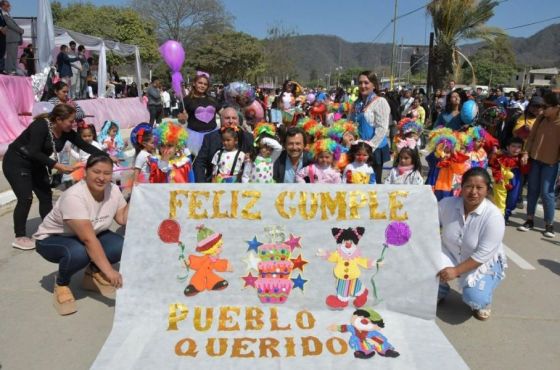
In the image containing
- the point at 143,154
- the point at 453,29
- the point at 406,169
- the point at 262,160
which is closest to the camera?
the point at 262,160

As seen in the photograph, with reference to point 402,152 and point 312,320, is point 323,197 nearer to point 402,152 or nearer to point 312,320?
point 312,320

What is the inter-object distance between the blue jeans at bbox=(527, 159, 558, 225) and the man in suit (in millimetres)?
11568

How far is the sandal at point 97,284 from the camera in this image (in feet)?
12.3

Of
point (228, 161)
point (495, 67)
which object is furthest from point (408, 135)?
point (495, 67)

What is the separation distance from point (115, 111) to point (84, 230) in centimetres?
1251

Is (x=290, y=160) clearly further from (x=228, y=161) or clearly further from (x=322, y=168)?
(x=228, y=161)

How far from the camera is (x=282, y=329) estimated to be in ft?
9.70

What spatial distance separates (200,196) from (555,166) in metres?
4.43

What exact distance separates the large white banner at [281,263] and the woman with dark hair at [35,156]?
1.71m

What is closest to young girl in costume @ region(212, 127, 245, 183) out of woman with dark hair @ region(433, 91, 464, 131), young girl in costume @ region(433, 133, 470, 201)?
young girl in costume @ region(433, 133, 470, 201)

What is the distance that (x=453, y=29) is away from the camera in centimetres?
1698

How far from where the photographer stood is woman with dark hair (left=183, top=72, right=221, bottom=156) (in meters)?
5.20

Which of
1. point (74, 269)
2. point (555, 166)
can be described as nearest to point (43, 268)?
point (74, 269)

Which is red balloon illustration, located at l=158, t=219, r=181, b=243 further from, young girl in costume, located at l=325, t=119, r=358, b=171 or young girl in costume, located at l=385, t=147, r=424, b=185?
young girl in costume, located at l=325, t=119, r=358, b=171
